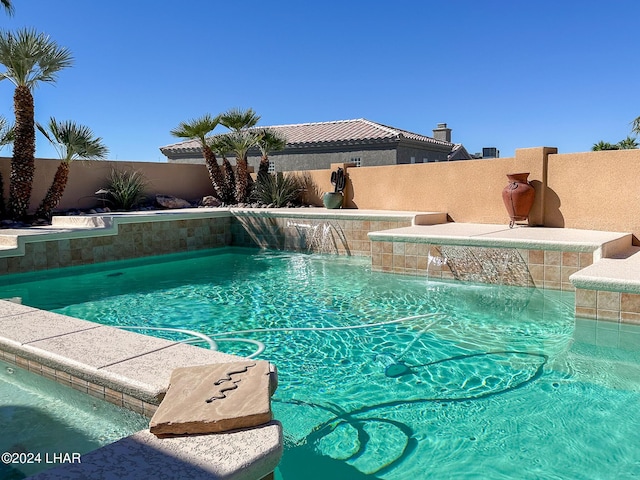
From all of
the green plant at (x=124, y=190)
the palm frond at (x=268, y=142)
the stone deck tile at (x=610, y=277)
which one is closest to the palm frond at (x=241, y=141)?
the palm frond at (x=268, y=142)

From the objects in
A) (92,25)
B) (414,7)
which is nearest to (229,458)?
(92,25)

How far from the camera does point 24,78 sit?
1157 centimetres

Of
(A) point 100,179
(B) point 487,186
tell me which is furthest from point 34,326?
(A) point 100,179

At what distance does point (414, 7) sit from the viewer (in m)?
18.4

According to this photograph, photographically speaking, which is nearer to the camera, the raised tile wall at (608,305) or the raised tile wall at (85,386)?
the raised tile wall at (85,386)

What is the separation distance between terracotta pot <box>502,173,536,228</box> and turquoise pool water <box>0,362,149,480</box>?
343 inches

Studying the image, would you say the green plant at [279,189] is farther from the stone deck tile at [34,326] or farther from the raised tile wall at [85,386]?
the raised tile wall at [85,386]

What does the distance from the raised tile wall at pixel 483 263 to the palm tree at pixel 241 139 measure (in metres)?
8.36

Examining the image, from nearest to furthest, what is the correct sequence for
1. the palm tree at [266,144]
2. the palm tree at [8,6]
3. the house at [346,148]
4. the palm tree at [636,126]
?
the palm tree at [8,6]
the palm tree at [266,144]
the house at [346,148]
the palm tree at [636,126]

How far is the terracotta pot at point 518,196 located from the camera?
9875 millimetres

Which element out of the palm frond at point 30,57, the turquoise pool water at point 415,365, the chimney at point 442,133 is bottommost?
the turquoise pool water at point 415,365

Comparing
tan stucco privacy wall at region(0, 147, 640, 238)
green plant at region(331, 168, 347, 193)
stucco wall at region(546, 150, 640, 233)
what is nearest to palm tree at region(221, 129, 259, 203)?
tan stucco privacy wall at region(0, 147, 640, 238)

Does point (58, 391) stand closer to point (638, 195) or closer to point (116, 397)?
point (116, 397)

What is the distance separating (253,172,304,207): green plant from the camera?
600 inches
